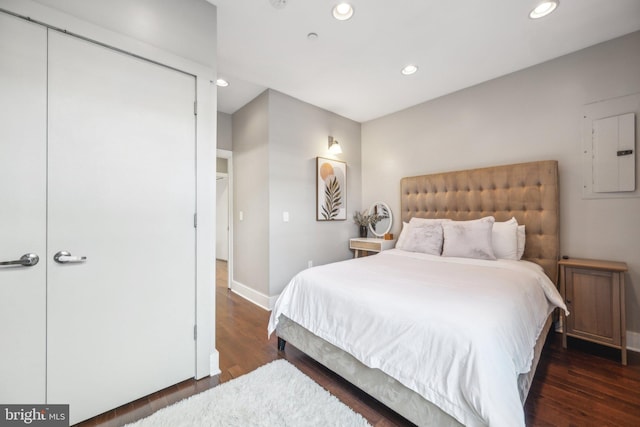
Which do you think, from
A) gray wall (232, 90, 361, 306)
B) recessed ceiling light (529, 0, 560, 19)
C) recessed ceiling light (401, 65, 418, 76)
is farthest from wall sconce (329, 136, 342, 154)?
recessed ceiling light (529, 0, 560, 19)

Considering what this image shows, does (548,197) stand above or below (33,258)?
above

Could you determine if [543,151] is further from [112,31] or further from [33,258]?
[33,258]

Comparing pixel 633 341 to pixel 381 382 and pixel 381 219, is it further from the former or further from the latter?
pixel 381 219

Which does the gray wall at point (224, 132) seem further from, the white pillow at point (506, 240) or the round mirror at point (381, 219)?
the white pillow at point (506, 240)

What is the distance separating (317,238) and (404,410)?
2546 mm

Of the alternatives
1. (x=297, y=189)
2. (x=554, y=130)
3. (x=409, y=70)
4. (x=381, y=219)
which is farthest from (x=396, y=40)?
(x=381, y=219)

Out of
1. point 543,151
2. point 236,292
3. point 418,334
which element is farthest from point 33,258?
point 543,151

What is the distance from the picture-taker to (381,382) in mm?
1471

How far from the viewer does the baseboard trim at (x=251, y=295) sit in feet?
10.8

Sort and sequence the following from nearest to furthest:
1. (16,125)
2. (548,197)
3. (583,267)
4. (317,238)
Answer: (16,125)
(583,267)
(548,197)
(317,238)

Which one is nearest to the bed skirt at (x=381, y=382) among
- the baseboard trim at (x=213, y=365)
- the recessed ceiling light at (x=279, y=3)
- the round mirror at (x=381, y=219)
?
the baseboard trim at (x=213, y=365)

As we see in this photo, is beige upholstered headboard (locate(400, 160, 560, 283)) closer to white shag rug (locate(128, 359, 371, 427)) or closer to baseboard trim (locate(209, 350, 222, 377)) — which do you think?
white shag rug (locate(128, 359, 371, 427))

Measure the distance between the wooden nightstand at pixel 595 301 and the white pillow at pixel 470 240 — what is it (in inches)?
23.5

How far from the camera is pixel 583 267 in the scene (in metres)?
2.23
